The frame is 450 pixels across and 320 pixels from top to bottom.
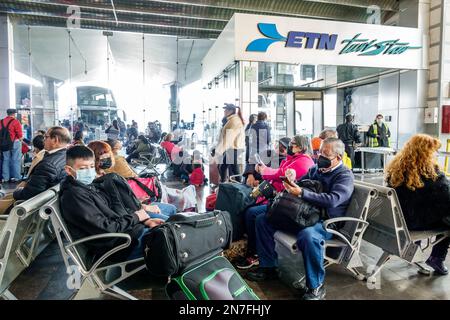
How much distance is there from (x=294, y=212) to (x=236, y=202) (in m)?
0.77

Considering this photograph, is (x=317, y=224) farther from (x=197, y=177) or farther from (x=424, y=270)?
(x=197, y=177)

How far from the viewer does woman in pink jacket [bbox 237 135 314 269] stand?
2943 millimetres

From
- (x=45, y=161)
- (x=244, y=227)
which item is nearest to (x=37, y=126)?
(x=45, y=161)

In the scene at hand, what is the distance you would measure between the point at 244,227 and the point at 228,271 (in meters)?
1.14

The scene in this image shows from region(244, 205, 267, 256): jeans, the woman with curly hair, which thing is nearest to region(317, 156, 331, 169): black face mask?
the woman with curly hair

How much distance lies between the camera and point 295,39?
20.8 feet

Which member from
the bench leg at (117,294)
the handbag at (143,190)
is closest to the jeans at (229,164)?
the handbag at (143,190)

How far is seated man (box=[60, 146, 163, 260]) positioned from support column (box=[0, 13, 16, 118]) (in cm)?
831

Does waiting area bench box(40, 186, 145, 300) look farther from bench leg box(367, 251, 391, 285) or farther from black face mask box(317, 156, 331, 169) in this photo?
bench leg box(367, 251, 391, 285)

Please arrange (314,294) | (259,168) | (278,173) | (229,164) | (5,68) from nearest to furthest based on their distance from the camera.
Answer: (314,294) → (278,173) → (259,168) → (229,164) → (5,68)

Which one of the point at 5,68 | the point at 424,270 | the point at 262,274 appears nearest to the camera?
the point at 262,274

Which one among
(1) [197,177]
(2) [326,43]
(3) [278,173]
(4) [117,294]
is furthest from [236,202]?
(2) [326,43]

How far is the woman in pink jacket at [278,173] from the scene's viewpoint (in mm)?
2943
